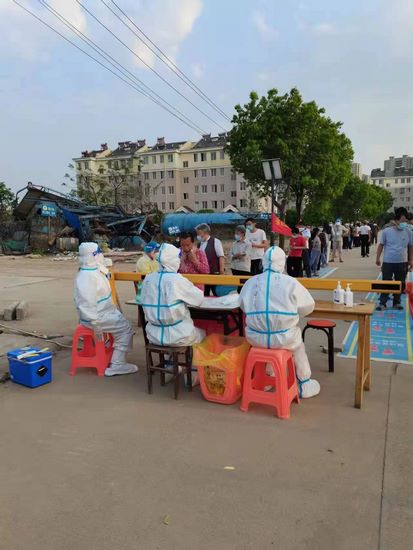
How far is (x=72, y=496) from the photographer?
2762 mm

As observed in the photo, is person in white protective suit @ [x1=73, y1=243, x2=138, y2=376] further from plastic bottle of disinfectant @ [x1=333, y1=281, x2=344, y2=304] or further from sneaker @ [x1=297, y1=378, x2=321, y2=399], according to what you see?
plastic bottle of disinfectant @ [x1=333, y1=281, x2=344, y2=304]

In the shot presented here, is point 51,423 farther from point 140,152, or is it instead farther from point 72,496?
point 140,152

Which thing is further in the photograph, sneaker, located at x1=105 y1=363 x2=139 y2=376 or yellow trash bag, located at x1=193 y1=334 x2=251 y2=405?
sneaker, located at x1=105 y1=363 x2=139 y2=376

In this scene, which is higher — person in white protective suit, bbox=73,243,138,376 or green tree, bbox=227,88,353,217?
green tree, bbox=227,88,353,217

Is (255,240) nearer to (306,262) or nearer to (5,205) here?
(306,262)

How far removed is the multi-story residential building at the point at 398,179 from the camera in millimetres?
128750

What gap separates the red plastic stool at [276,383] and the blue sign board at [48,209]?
21.0 metres

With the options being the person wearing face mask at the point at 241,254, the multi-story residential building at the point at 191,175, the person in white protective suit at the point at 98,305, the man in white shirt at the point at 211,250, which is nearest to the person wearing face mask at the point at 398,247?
the person wearing face mask at the point at 241,254

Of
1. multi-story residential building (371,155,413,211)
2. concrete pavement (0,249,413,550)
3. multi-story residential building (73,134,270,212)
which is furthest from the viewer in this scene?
multi-story residential building (371,155,413,211)

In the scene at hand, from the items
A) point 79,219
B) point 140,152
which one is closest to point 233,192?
point 140,152

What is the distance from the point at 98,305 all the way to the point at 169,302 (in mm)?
1015

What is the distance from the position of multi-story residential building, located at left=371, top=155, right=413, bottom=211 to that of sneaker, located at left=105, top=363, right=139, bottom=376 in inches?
5159

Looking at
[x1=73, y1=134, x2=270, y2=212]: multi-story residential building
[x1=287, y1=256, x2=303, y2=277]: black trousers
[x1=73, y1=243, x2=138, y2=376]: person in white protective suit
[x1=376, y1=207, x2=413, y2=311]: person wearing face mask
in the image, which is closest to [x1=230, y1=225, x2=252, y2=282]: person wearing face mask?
[x1=376, y1=207, x2=413, y2=311]: person wearing face mask

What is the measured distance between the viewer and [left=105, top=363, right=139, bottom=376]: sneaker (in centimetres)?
494
